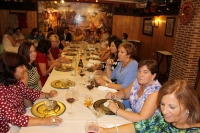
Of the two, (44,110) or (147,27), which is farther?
(147,27)

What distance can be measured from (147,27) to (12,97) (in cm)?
804

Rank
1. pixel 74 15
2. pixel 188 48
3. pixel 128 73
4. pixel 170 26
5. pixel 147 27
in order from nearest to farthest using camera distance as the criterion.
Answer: pixel 128 73, pixel 188 48, pixel 170 26, pixel 147 27, pixel 74 15

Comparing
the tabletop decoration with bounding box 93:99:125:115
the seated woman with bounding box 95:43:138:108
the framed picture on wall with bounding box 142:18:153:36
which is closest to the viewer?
the tabletop decoration with bounding box 93:99:125:115

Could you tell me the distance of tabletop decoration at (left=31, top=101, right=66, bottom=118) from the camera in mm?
1539

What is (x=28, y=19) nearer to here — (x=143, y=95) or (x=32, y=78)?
(x=32, y=78)

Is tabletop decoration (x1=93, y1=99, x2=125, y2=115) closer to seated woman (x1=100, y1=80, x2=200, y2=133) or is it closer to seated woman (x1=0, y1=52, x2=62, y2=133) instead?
seated woman (x1=0, y1=52, x2=62, y2=133)

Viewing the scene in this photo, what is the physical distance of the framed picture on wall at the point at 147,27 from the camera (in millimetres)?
8171

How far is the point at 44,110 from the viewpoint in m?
1.61

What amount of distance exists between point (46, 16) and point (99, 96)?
843 cm

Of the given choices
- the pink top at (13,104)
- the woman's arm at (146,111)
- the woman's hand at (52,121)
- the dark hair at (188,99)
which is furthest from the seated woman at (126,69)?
the dark hair at (188,99)

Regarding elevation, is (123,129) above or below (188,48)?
below

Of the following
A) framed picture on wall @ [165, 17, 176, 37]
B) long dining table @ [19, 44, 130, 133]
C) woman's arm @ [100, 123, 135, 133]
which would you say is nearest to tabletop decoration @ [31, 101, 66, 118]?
long dining table @ [19, 44, 130, 133]

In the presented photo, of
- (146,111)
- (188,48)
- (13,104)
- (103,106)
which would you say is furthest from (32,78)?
(188,48)

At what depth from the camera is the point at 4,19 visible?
917 centimetres
